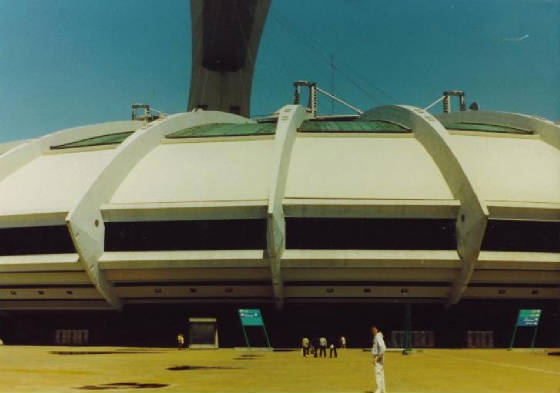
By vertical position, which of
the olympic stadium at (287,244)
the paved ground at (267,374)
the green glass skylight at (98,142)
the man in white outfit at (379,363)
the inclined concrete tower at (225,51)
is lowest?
the paved ground at (267,374)

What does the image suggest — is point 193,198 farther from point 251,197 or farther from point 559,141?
point 559,141

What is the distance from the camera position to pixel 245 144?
131ft

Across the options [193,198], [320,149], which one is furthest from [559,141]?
[193,198]

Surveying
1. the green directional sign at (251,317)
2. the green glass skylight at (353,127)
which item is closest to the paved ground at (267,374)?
the green directional sign at (251,317)

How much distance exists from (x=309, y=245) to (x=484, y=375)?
51.7 ft

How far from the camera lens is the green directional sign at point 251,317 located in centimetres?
3281

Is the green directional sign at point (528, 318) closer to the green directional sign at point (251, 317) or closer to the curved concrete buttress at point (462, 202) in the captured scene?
the curved concrete buttress at point (462, 202)

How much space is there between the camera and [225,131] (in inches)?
1705

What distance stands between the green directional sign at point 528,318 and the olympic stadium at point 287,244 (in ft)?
6.62

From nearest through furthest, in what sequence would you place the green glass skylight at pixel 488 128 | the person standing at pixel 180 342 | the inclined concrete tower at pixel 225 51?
1. the person standing at pixel 180 342
2. the green glass skylight at pixel 488 128
3. the inclined concrete tower at pixel 225 51

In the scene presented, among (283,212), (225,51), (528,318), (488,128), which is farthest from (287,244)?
(225,51)

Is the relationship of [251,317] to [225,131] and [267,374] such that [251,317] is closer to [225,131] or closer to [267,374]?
[267,374]

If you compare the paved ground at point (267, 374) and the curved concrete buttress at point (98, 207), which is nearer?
the paved ground at point (267, 374)

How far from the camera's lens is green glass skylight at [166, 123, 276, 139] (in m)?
41.5
